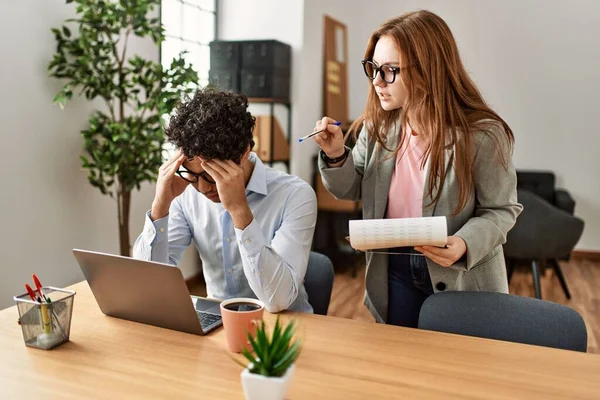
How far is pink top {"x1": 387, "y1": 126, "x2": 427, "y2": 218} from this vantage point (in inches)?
68.2

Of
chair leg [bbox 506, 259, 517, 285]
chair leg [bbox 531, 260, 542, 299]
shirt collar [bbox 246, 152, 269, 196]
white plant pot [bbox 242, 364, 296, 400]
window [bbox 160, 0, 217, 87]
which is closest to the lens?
white plant pot [bbox 242, 364, 296, 400]

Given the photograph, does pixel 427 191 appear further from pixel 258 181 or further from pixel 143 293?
pixel 143 293

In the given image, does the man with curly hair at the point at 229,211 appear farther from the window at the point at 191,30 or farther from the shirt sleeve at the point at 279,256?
the window at the point at 191,30

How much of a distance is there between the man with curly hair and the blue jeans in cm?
26

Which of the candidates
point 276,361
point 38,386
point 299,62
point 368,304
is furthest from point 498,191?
point 299,62

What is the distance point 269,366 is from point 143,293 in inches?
19.3

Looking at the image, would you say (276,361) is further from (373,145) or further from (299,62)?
(299,62)

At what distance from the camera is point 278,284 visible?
4.80 ft

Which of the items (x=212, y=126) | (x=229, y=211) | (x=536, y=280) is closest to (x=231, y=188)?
(x=229, y=211)

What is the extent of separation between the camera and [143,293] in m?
1.36

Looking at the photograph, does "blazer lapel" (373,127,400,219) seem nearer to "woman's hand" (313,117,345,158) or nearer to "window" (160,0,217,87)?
"woman's hand" (313,117,345,158)

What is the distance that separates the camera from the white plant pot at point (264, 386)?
0.97 metres

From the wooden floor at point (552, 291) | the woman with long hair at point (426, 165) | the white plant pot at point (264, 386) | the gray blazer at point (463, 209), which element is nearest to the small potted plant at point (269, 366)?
the white plant pot at point (264, 386)

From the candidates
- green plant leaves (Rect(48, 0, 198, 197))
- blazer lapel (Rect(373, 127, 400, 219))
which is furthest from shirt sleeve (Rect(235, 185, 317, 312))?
green plant leaves (Rect(48, 0, 198, 197))
